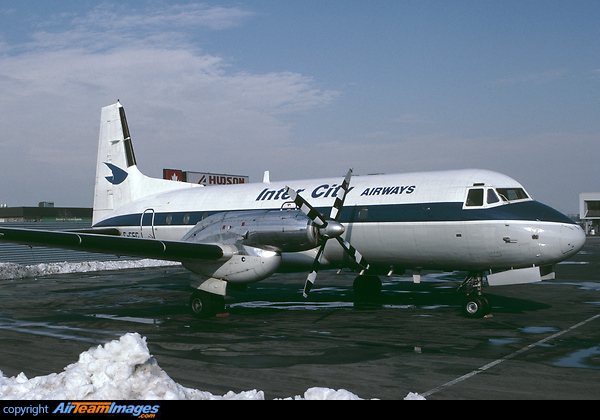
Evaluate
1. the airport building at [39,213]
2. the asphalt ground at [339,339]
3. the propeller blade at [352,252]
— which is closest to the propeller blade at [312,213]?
the propeller blade at [352,252]

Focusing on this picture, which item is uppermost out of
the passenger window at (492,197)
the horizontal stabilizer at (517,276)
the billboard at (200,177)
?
the billboard at (200,177)

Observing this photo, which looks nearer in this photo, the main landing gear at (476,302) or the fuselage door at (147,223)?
the main landing gear at (476,302)

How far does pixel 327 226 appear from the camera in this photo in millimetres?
14188

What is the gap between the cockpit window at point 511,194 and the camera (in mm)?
14469

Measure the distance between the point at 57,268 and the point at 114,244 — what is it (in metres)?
19.2

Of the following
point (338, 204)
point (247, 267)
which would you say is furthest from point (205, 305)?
point (338, 204)

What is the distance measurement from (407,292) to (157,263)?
70.6ft

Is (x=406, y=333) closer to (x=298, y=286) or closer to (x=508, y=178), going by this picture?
(x=508, y=178)

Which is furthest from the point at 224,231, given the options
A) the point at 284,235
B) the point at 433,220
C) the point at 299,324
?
the point at 433,220

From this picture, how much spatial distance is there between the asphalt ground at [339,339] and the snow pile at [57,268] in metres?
7.45

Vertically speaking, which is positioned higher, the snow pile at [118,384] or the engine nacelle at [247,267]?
the engine nacelle at [247,267]

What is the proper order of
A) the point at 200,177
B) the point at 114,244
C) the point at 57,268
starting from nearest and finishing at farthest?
the point at 114,244 → the point at 57,268 → the point at 200,177
